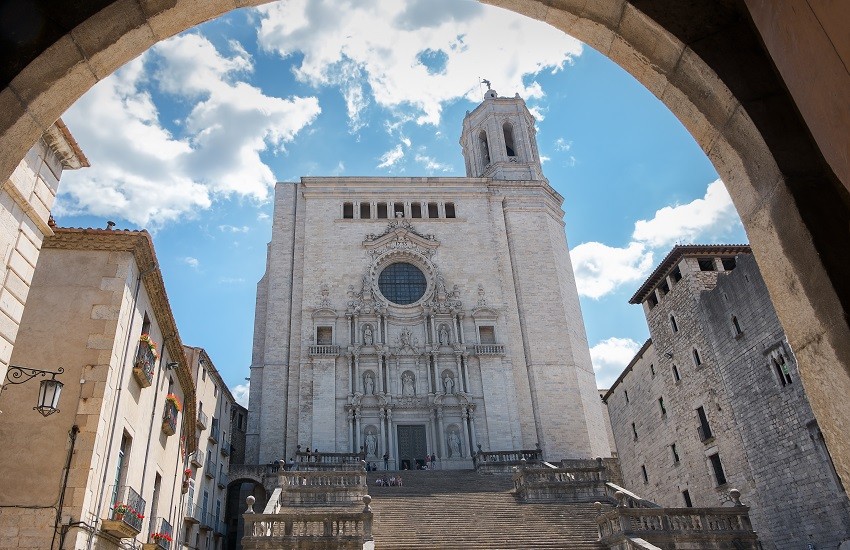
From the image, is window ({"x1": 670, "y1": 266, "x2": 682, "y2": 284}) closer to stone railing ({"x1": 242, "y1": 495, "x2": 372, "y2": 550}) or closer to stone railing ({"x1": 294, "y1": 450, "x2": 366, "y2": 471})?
stone railing ({"x1": 294, "y1": 450, "x2": 366, "y2": 471})

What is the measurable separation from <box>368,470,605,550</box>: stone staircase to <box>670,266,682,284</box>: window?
11629 millimetres

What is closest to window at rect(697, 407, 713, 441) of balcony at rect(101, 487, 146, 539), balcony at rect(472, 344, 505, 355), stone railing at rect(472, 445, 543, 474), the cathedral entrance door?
stone railing at rect(472, 445, 543, 474)

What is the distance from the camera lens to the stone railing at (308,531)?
13.5m

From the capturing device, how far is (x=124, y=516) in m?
11.6

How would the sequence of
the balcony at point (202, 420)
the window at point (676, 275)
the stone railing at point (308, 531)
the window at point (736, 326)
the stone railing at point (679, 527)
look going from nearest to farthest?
the stone railing at point (308, 531) < the stone railing at point (679, 527) < the window at point (736, 326) < the balcony at point (202, 420) < the window at point (676, 275)

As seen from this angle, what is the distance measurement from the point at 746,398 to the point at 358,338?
18836 millimetres

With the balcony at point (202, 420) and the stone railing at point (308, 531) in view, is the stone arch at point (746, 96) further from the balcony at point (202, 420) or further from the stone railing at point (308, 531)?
the balcony at point (202, 420)

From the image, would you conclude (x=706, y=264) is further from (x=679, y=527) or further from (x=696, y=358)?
(x=679, y=527)

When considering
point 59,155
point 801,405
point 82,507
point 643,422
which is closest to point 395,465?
point 643,422

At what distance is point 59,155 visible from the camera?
348 inches

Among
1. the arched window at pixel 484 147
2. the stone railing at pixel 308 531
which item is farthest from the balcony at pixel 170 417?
the arched window at pixel 484 147

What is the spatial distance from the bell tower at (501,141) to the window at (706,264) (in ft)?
52.7

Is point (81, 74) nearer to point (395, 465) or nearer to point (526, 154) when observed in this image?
point (395, 465)

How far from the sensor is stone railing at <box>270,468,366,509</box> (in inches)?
733
